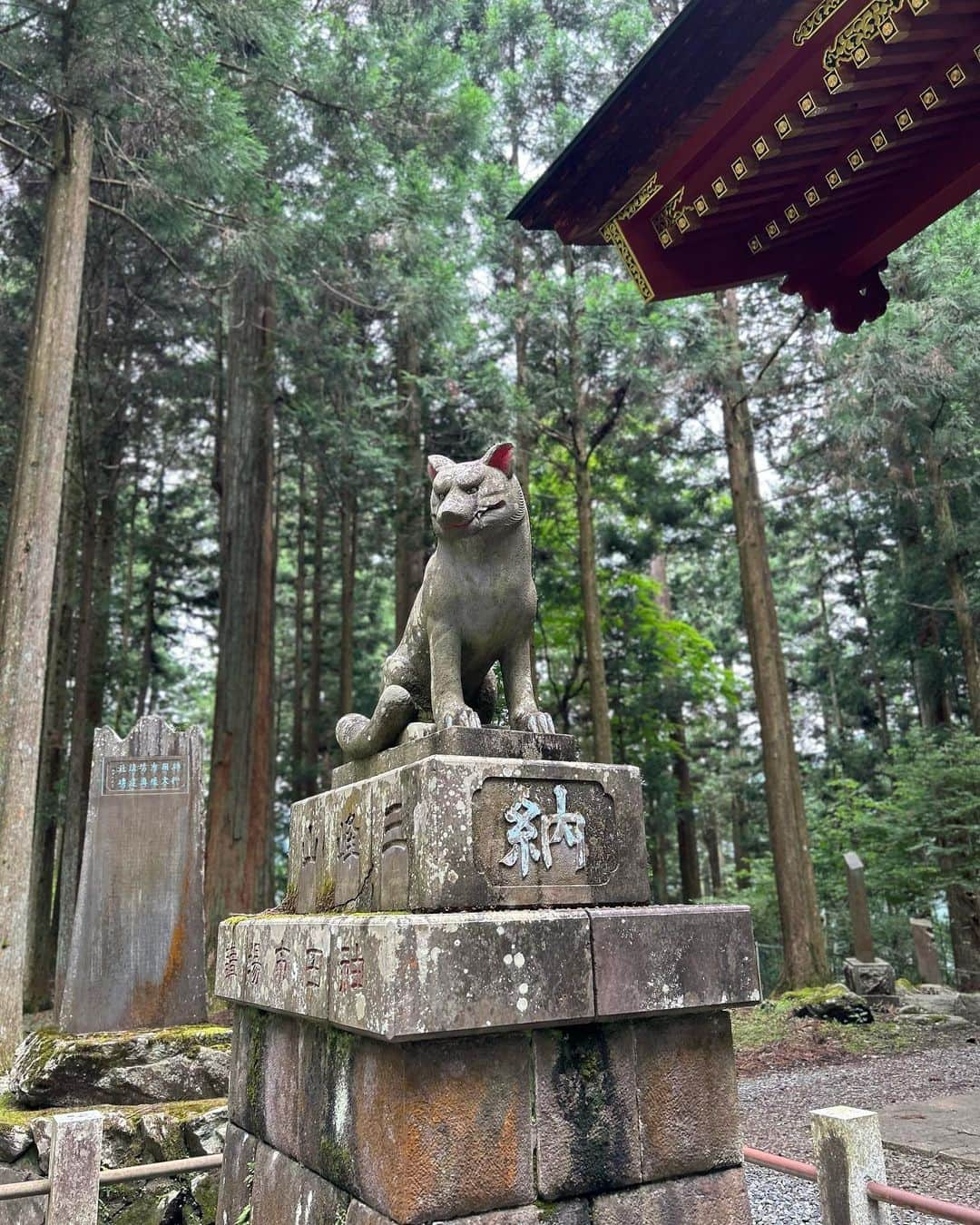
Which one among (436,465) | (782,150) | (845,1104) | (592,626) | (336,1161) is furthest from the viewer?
(592,626)

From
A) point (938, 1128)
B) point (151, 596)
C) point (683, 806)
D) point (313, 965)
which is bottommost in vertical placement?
point (938, 1128)

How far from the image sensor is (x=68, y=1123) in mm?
3506

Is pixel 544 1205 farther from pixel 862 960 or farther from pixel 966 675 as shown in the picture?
pixel 966 675

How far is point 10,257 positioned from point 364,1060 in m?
13.8

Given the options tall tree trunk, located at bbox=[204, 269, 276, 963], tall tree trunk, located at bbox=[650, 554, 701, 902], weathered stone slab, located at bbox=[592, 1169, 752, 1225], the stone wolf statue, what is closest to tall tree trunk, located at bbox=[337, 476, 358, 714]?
tall tree trunk, located at bbox=[204, 269, 276, 963]

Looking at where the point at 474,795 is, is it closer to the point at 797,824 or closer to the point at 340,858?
the point at 340,858

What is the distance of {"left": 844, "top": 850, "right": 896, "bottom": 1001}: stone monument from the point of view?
11180 mm

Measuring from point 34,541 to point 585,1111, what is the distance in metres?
6.12

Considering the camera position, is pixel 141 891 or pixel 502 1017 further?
pixel 141 891

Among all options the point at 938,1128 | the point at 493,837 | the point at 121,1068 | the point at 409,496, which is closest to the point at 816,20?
the point at 493,837

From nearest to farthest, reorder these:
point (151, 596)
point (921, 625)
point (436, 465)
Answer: point (436, 465), point (921, 625), point (151, 596)

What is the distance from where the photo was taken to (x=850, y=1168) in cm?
271

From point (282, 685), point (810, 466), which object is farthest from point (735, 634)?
point (282, 685)

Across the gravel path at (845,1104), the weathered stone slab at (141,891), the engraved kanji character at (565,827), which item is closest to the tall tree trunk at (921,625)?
the gravel path at (845,1104)
